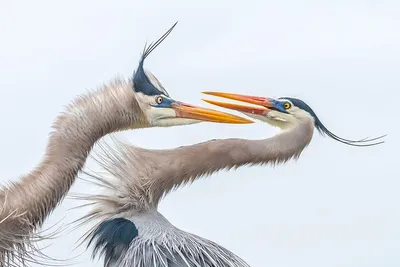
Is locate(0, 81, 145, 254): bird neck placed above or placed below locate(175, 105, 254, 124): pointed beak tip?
above

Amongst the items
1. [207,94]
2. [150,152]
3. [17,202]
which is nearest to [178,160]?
[150,152]

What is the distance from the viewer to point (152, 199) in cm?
Result: 903

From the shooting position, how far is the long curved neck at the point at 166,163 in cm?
897

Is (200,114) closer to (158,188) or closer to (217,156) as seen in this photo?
(217,156)

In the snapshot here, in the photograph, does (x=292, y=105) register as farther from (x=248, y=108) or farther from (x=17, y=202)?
(x=17, y=202)

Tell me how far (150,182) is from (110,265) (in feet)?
2.30

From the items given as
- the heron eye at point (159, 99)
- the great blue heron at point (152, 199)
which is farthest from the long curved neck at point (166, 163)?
the heron eye at point (159, 99)

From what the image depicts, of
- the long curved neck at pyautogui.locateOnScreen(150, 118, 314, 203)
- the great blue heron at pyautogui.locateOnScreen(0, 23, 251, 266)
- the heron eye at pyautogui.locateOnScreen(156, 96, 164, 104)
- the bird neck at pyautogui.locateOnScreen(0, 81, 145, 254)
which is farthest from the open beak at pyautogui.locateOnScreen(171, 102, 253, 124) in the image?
the bird neck at pyautogui.locateOnScreen(0, 81, 145, 254)

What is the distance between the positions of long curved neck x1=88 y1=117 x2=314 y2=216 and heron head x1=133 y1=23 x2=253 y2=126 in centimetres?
24

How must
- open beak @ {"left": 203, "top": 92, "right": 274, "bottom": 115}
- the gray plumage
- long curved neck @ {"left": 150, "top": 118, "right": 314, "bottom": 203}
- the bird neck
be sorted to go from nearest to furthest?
the bird neck < the gray plumage < long curved neck @ {"left": 150, "top": 118, "right": 314, "bottom": 203} < open beak @ {"left": 203, "top": 92, "right": 274, "bottom": 115}

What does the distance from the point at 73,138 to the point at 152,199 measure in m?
1.06

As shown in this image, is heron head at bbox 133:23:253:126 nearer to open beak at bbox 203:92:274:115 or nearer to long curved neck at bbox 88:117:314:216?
long curved neck at bbox 88:117:314:216

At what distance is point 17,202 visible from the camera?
802cm

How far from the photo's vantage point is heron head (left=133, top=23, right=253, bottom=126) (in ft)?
29.0
